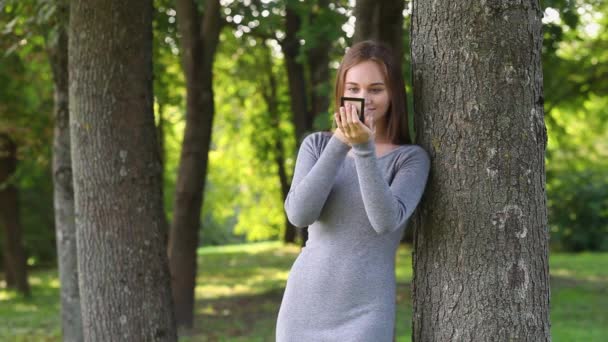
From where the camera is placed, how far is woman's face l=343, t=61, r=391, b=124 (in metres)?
3.17

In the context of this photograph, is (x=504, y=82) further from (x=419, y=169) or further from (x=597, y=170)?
(x=597, y=170)

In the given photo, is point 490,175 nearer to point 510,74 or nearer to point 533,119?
point 533,119

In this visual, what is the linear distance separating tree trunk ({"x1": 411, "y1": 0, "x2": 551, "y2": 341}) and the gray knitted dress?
0.18 metres

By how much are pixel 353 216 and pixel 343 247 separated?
127 millimetres

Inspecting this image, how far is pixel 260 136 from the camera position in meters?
21.4

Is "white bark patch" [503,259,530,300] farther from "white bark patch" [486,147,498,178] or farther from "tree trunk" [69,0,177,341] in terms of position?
"tree trunk" [69,0,177,341]

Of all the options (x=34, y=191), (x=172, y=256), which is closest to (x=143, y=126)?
(x=172, y=256)

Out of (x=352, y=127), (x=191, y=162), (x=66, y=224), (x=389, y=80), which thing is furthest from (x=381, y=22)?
(x=352, y=127)

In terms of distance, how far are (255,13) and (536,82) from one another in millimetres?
6471

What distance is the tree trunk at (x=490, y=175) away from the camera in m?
3.13

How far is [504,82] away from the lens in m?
3.13

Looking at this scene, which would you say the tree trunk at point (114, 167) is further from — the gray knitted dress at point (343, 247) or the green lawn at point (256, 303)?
the green lawn at point (256, 303)

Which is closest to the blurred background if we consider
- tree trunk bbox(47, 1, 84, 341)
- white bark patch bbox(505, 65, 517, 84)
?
tree trunk bbox(47, 1, 84, 341)

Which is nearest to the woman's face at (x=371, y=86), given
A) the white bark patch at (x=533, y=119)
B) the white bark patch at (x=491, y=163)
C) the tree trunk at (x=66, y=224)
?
the white bark patch at (x=491, y=163)
